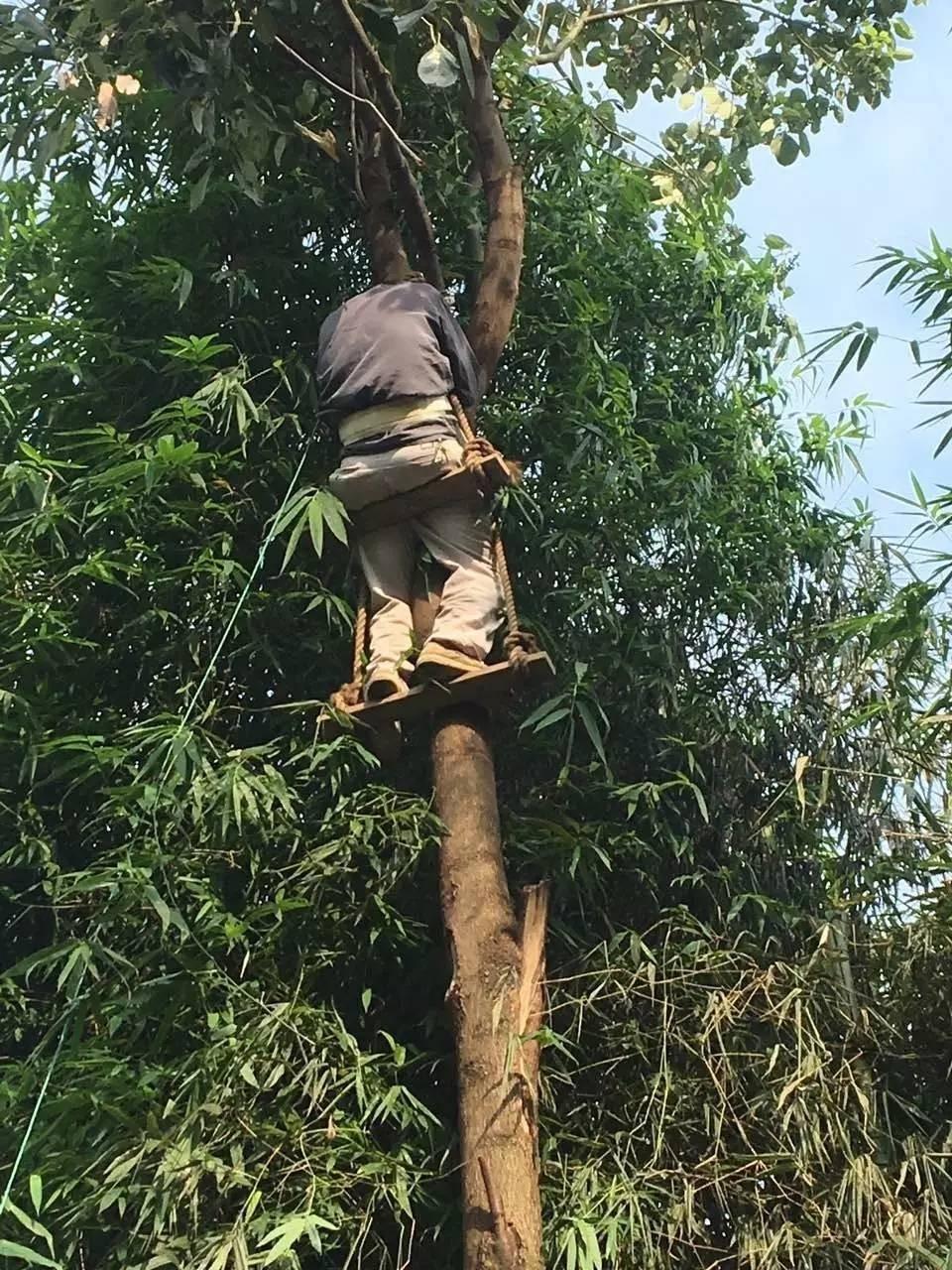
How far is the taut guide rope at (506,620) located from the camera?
9.73 ft

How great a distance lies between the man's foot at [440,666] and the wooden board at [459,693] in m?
0.01

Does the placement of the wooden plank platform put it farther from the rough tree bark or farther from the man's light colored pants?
the rough tree bark

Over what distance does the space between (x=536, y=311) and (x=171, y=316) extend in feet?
3.27

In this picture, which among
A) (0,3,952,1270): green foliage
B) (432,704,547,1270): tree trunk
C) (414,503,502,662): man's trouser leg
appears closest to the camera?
(432,704,547,1270): tree trunk

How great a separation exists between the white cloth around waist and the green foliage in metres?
0.17

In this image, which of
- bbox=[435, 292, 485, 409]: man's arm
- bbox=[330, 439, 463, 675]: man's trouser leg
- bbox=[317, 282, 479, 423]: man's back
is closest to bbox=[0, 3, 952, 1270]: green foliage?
bbox=[330, 439, 463, 675]: man's trouser leg

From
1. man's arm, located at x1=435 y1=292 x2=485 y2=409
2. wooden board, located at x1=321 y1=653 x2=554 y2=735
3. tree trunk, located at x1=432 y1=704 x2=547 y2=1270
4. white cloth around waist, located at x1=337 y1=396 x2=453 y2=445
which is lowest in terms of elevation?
tree trunk, located at x1=432 y1=704 x2=547 y2=1270

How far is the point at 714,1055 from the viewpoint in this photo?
2734 millimetres

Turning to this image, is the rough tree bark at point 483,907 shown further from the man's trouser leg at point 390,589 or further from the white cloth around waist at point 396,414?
the white cloth around waist at point 396,414

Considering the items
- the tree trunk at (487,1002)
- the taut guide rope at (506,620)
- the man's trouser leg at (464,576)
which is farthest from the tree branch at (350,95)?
the tree trunk at (487,1002)

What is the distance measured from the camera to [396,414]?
3.22m

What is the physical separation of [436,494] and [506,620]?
0.34 meters

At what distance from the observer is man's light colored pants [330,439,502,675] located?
9.98 feet

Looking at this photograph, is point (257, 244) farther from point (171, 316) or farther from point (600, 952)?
point (600, 952)
